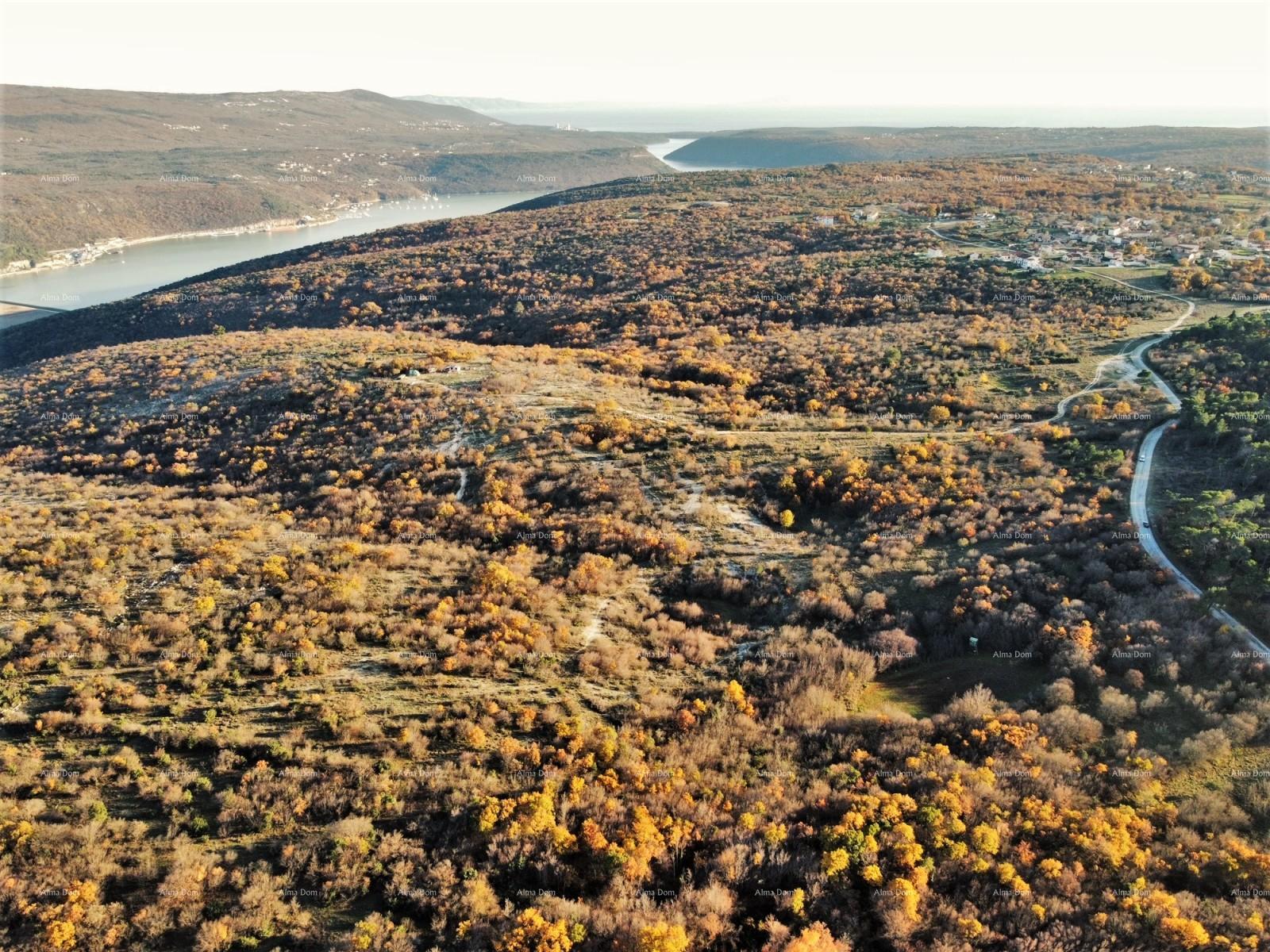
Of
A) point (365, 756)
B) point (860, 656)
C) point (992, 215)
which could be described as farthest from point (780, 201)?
point (365, 756)

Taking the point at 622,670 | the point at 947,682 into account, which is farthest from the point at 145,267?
the point at 947,682

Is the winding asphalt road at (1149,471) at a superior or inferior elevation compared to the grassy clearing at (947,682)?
superior

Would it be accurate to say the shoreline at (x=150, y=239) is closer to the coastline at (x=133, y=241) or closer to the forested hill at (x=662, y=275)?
the coastline at (x=133, y=241)

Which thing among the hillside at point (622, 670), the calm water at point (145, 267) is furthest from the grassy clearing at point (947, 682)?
the calm water at point (145, 267)

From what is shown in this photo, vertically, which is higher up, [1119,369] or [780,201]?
[780,201]

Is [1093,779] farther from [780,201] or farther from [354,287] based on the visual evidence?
[780,201]

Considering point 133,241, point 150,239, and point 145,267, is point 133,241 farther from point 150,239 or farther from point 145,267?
point 145,267
